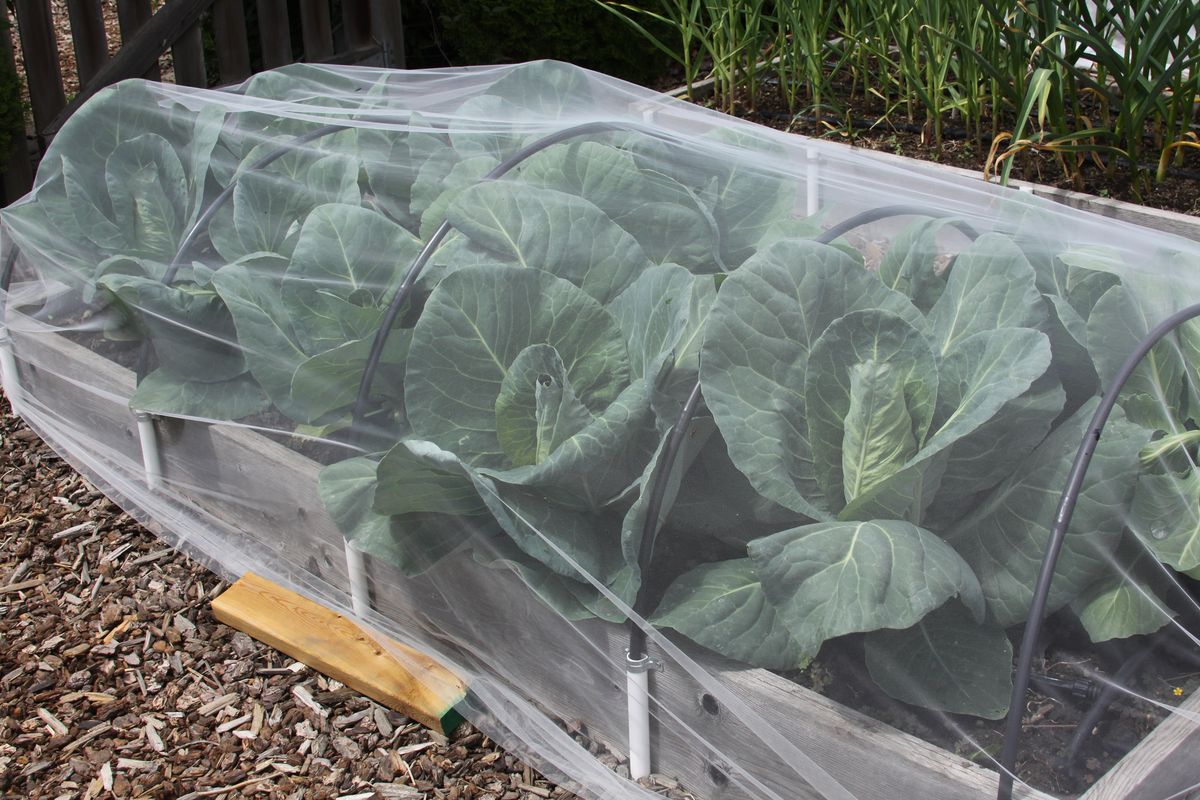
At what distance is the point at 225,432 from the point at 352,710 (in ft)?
1.70

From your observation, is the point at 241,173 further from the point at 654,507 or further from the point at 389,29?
the point at 389,29

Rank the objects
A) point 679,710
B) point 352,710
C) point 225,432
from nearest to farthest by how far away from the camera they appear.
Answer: point 679,710 < point 352,710 < point 225,432

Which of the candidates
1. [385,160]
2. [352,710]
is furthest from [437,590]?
[385,160]

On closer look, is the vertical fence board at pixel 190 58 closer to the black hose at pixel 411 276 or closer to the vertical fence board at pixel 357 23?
the vertical fence board at pixel 357 23

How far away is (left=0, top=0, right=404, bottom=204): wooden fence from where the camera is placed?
11.0ft

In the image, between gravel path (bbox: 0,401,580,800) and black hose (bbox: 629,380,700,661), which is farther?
gravel path (bbox: 0,401,580,800)

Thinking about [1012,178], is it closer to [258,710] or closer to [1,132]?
[258,710]

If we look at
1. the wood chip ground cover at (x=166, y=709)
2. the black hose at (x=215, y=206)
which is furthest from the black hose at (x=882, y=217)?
the black hose at (x=215, y=206)

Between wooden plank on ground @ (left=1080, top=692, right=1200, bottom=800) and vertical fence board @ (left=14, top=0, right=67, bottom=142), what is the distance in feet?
11.3

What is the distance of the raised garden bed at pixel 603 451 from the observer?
4.00 ft

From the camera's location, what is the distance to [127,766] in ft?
5.57

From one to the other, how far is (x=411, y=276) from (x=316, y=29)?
3.08 metres

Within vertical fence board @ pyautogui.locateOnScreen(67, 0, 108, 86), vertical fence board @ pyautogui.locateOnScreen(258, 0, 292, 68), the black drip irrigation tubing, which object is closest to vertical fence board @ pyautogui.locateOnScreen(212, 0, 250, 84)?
vertical fence board @ pyautogui.locateOnScreen(258, 0, 292, 68)

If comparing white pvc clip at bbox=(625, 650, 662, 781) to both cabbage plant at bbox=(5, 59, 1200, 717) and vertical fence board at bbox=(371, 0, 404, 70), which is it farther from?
vertical fence board at bbox=(371, 0, 404, 70)
